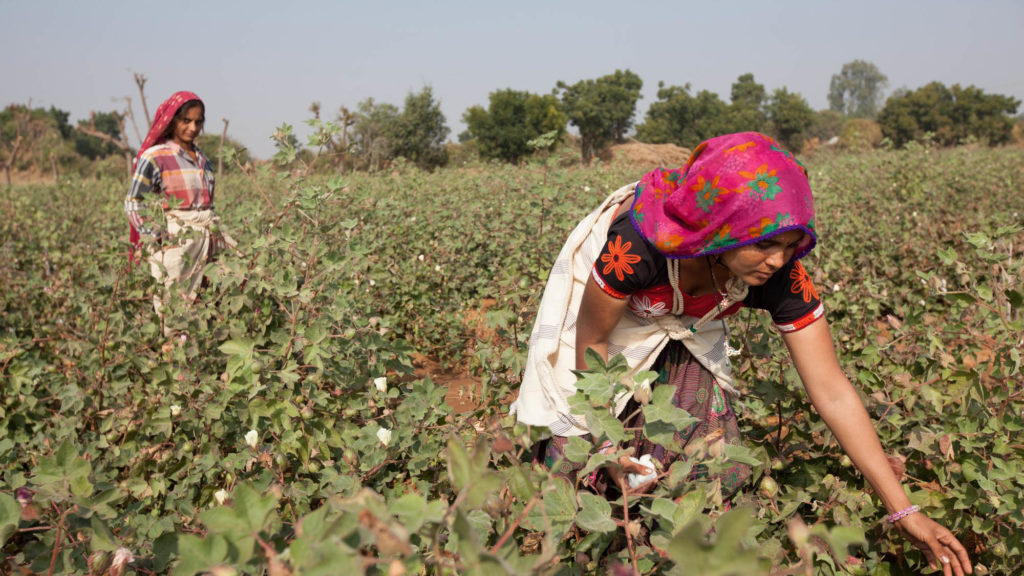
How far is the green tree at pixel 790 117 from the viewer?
47312 millimetres

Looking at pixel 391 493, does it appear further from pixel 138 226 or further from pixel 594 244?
pixel 138 226

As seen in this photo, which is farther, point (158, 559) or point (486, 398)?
point (486, 398)

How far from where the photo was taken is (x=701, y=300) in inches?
65.7

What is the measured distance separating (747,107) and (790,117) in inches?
210

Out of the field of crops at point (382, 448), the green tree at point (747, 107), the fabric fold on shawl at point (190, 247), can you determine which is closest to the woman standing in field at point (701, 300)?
the field of crops at point (382, 448)

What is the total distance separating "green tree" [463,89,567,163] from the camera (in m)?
36.0

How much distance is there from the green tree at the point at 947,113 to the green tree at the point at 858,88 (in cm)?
8549

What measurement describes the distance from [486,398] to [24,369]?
1487 mm

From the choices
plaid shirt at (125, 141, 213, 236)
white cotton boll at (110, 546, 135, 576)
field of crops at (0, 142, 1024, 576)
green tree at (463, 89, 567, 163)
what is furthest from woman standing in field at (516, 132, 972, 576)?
green tree at (463, 89, 567, 163)

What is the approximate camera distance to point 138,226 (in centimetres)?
311

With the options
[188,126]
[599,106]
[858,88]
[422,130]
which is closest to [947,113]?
[599,106]

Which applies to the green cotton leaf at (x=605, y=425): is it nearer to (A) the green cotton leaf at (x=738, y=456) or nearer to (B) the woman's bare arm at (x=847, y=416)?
(A) the green cotton leaf at (x=738, y=456)

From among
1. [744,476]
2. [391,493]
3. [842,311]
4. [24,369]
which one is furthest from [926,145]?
[24,369]

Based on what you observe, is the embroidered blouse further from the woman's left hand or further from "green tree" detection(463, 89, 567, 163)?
"green tree" detection(463, 89, 567, 163)
